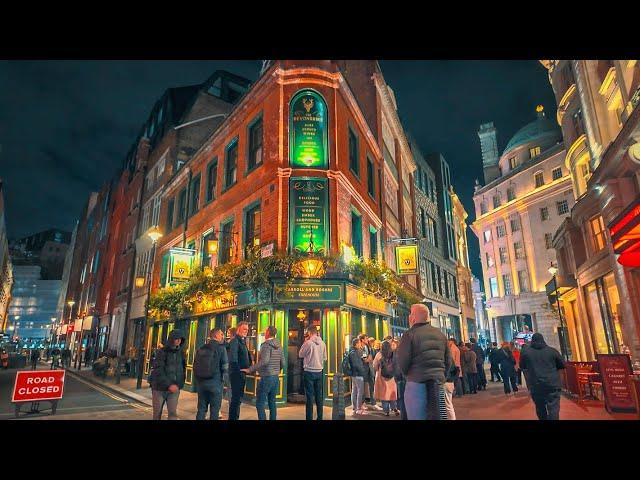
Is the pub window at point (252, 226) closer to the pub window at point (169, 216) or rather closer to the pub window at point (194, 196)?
the pub window at point (194, 196)

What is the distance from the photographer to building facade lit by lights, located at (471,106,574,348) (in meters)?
40.3

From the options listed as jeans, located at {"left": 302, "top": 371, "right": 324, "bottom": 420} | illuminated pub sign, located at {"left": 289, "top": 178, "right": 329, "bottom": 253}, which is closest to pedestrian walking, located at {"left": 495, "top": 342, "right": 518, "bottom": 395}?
illuminated pub sign, located at {"left": 289, "top": 178, "right": 329, "bottom": 253}

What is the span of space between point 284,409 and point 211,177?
478 inches

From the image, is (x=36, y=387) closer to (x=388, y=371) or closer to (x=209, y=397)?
(x=209, y=397)

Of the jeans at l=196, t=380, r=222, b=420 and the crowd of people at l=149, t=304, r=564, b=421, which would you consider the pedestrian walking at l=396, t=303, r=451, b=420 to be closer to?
the crowd of people at l=149, t=304, r=564, b=421

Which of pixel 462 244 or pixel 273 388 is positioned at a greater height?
pixel 462 244

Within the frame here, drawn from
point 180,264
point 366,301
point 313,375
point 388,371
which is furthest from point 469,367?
point 180,264

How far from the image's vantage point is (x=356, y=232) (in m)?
15.1
